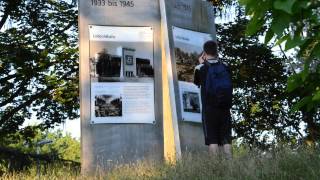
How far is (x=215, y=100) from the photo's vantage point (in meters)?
8.76

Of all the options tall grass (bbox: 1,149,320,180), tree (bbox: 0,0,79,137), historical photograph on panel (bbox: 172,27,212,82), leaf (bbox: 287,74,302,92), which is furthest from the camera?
tree (bbox: 0,0,79,137)

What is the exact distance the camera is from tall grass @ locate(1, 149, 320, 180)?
633 centimetres

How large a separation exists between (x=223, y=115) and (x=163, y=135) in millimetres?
1730

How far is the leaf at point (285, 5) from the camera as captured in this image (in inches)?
150

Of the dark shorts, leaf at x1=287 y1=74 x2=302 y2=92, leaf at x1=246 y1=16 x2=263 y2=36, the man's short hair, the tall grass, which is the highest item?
the man's short hair

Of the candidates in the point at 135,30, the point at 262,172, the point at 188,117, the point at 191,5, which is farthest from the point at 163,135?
the point at 262,172

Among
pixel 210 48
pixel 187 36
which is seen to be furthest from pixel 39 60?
pixel 210 48

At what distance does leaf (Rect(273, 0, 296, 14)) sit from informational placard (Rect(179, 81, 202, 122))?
21.6ft

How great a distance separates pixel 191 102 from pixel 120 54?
151cm

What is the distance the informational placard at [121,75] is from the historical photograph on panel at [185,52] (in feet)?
1.76

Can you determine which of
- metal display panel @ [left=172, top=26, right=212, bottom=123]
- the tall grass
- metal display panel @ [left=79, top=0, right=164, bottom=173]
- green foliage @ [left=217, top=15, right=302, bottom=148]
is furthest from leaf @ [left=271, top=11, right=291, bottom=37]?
green foliage @ [left=217, top=15, right=302, bottom=148]

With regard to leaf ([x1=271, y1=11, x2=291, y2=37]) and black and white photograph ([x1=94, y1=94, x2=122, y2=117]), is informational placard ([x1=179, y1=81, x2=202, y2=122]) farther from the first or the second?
leaf ([x1=271, y1=11, x2=291, y2=37])

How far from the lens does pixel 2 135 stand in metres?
20.0

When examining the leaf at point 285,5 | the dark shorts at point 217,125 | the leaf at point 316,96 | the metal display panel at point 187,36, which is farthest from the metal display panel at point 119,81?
the leaf at point 285,5
